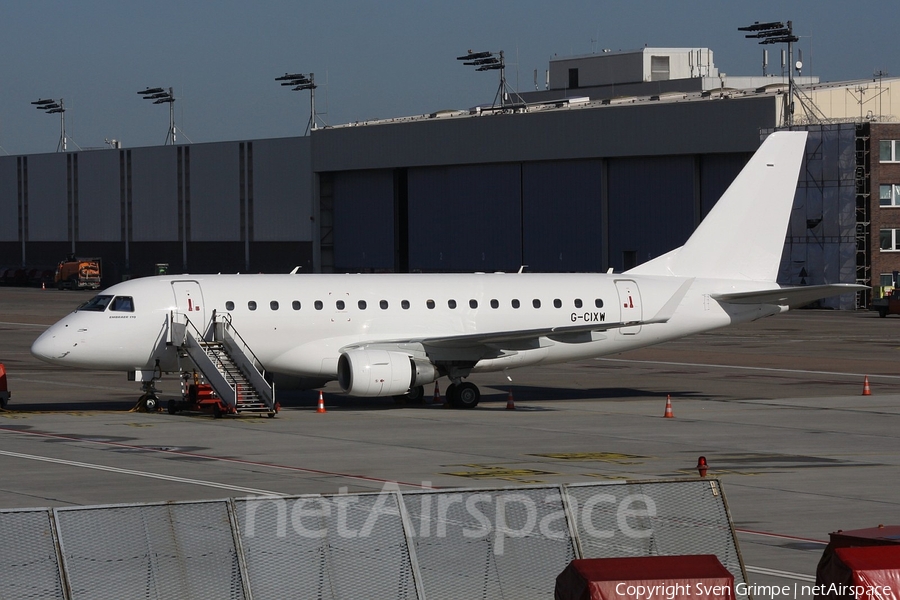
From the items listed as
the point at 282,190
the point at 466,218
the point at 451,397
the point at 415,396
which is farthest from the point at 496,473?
the point at 282,190

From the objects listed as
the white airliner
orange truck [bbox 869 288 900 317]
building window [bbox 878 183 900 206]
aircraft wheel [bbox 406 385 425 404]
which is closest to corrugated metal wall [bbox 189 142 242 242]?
building window [bbox 878 183 900 206]

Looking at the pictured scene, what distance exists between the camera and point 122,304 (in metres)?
35.2

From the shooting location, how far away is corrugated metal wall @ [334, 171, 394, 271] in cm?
11119

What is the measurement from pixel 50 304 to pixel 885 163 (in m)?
62.0

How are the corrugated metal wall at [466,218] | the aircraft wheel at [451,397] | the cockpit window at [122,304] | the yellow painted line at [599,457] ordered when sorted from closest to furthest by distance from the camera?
the yellow painted line at [599,457]
the cockpit window at [122,304]
the aircraft wheel at [451,397]
the corrugated metal wall at [466,218]

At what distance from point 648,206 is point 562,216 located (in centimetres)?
789

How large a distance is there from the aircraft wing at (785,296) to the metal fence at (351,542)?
2483 centimetres

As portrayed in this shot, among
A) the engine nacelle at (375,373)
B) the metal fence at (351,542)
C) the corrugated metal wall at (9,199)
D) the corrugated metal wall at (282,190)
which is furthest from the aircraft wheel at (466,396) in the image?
the corrugated metal wall at (9,199)

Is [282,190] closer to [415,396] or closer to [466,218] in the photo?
[466,218]

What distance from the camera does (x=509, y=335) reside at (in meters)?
35.3

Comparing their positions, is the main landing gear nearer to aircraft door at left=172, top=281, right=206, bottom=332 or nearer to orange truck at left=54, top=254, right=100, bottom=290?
aircraft door at left=172, top=281, right=206, bottom=332

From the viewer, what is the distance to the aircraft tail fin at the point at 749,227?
40.3 metres

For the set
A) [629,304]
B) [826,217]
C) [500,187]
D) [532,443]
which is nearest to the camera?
[532,443]

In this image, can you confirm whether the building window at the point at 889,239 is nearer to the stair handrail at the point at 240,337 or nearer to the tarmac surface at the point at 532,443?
the tarmac surface at the point at 532,443
